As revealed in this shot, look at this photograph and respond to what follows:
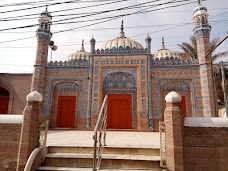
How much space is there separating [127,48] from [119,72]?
2182mm

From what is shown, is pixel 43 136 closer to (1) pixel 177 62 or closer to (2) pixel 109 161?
(2) pixel 109 161

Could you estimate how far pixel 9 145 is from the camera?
516 centimetres

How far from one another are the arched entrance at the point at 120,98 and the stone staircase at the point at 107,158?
23.1 ft

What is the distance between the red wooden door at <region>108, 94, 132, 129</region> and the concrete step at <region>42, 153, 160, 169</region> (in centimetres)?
741

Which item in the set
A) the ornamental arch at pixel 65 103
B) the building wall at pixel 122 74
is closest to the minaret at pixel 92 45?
the building wall at pixel 122 74

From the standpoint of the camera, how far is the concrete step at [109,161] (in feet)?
14.9

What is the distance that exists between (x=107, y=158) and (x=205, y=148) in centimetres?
248

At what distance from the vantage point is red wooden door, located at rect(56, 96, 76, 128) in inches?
497

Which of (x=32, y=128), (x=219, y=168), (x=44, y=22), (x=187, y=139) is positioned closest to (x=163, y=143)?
(x=187, y=139)

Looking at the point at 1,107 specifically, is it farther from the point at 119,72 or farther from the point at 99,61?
the point at 119,72

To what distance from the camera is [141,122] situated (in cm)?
1184

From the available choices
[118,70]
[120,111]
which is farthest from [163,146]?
[118,70]

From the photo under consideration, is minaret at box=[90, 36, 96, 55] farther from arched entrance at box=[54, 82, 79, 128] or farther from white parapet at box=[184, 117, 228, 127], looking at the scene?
white parapet at box=[184, 117, 228, 127]

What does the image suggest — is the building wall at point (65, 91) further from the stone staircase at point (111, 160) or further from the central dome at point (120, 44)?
the stone staircase at point (111, 160)
